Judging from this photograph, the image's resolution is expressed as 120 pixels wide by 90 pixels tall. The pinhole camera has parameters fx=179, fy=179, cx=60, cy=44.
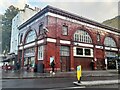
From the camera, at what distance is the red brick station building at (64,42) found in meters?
A: 24.7

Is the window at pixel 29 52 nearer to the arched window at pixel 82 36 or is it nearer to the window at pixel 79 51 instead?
the window at pixel 79 51

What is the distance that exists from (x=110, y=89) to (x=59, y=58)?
16.4m

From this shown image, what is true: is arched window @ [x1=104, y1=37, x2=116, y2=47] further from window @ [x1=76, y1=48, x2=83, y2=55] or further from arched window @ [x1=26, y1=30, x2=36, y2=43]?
arched window @ [x1=26, y1=30, x2=36, y2=43]

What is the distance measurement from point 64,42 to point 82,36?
15.0 ft

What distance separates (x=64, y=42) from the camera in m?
26.1

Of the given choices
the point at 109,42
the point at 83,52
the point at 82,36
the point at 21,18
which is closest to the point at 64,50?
the point at 83,52

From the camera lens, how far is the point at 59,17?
2595cm

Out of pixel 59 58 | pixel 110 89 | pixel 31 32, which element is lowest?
pixel 110 89

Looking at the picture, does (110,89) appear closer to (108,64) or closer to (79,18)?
(79,18)

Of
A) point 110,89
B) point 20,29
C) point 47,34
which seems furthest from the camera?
point 20,29

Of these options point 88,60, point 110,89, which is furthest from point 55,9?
point 110,89

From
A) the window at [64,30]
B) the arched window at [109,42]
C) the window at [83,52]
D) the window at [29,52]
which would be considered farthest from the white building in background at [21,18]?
the arched window at [109,42]

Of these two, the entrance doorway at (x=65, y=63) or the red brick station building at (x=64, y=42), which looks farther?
the entrance doorway at (x=65, y=63)

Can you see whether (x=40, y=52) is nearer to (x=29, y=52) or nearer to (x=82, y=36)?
(x=29, y=52)
